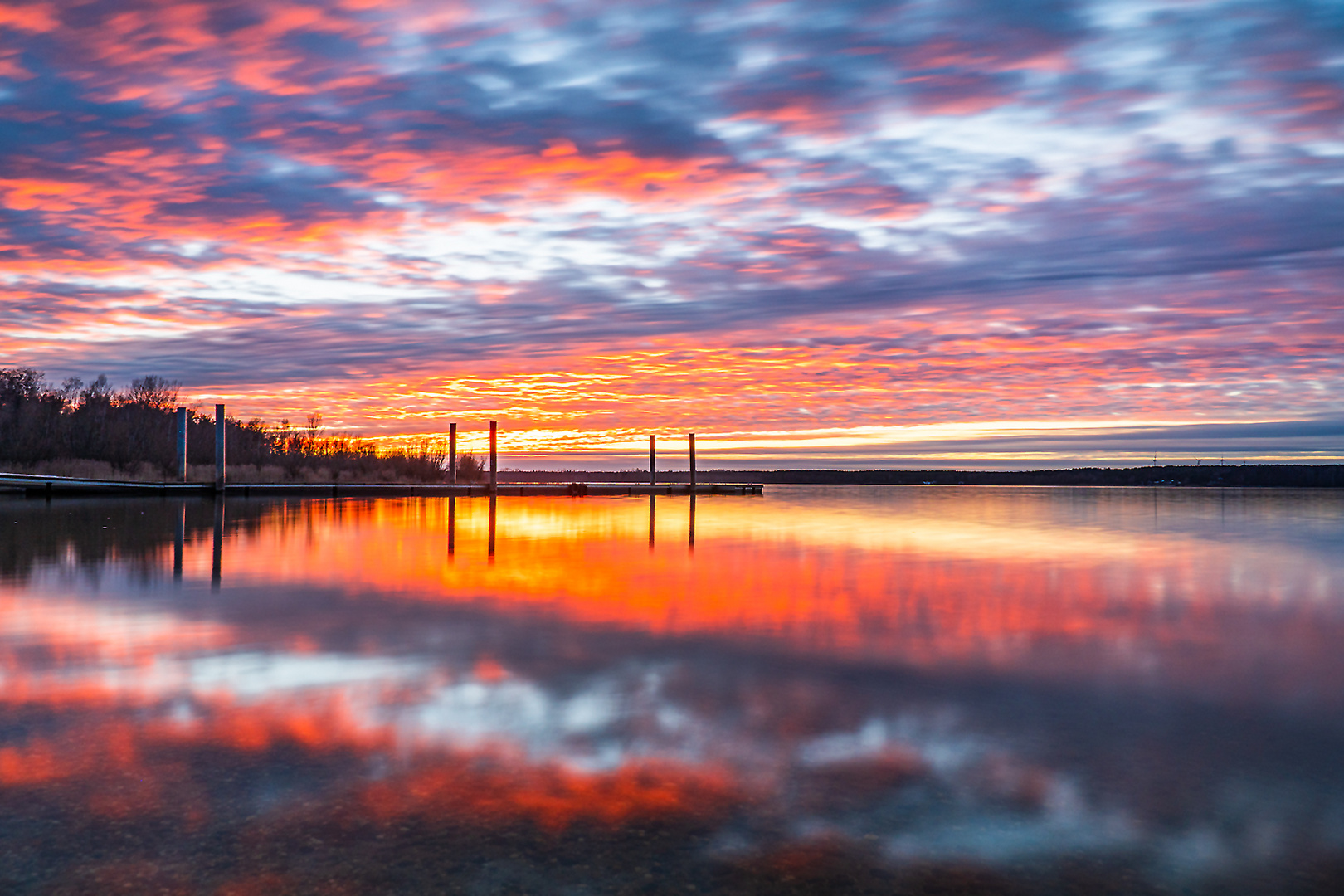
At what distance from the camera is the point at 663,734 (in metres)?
4.34

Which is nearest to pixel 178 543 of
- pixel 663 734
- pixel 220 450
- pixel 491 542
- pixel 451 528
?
pixel 491 542

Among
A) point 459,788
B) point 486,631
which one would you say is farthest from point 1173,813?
point 486,631

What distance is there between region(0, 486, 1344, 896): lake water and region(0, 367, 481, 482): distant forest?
32.9m

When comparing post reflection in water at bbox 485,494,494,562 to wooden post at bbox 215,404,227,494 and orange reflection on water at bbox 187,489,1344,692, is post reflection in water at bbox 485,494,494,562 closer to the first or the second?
orange reflection on water at bbox 187,489,1344,692

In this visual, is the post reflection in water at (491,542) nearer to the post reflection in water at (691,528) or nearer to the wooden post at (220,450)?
the post reflection in water at (691,528)

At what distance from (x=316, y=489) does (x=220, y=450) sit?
4.08 m

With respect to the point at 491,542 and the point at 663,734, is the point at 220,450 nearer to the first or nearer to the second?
the point at 491,542

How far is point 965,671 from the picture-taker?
5.85 m

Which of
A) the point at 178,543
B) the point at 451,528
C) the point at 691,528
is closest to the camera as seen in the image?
the point at 178,543

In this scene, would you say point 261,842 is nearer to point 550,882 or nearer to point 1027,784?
point 550,882

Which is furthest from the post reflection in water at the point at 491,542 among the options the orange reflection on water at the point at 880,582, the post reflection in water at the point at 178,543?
the post reflection in water at the point at 178,543

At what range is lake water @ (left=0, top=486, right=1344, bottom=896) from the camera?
9.61 ft

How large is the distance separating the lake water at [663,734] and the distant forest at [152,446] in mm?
32946

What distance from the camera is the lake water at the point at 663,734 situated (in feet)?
9.61
